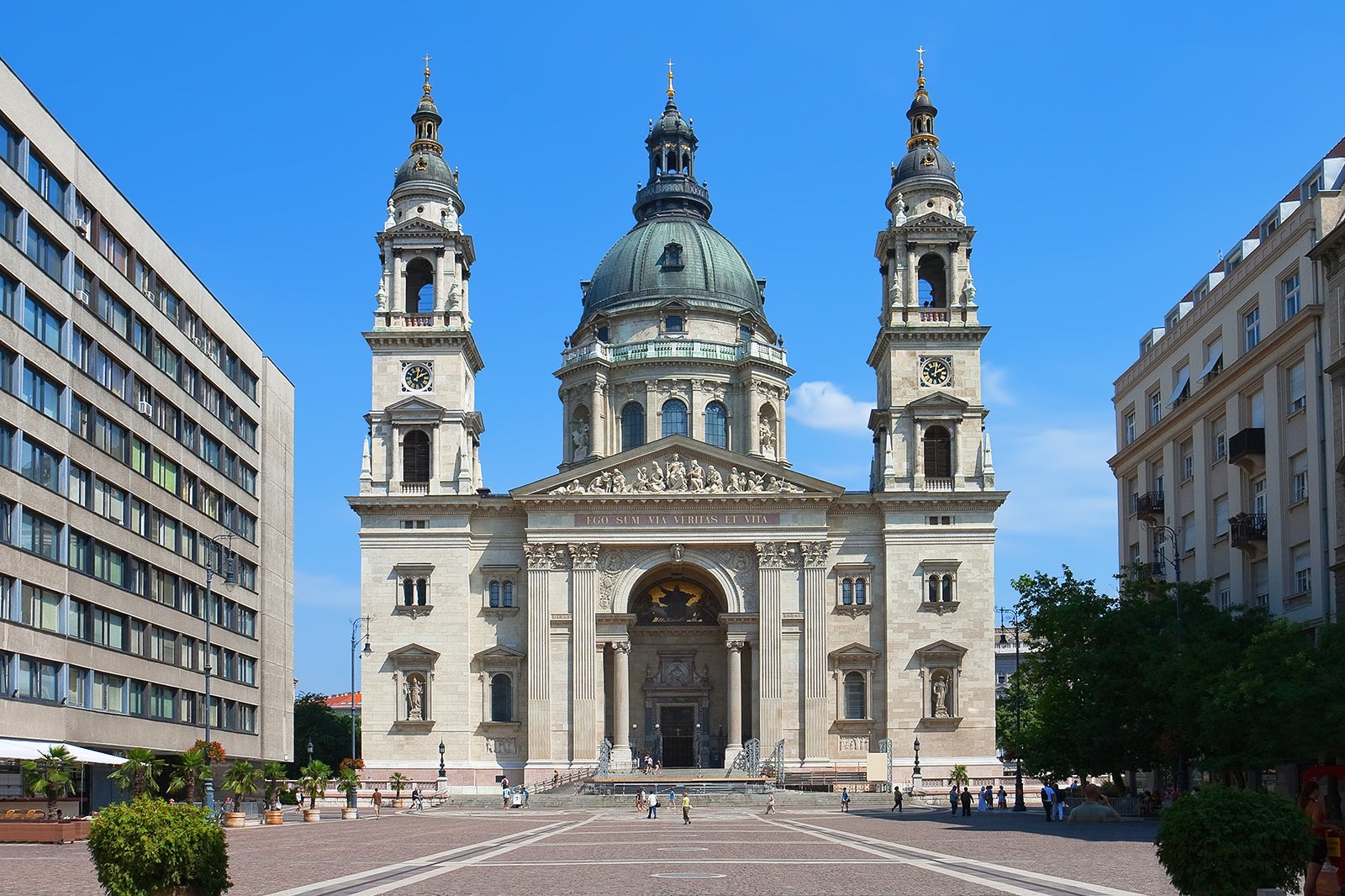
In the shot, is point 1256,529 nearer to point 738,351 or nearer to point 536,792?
point 536,792

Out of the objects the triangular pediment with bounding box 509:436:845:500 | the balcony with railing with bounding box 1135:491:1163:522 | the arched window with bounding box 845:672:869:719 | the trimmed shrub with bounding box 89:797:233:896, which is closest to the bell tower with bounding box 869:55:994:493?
the triangular pediment with bounding box 509:436:845:500

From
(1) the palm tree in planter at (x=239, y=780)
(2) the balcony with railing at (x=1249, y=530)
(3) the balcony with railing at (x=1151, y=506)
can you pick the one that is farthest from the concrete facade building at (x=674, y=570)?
(2) the balcony with railing at (x=1249, y=530)

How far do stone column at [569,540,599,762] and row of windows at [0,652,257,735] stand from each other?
1657cm

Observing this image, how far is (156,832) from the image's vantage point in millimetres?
19750

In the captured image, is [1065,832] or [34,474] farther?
[34,474]

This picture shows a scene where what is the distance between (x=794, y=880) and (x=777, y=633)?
5514cm

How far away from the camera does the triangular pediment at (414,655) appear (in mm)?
82500

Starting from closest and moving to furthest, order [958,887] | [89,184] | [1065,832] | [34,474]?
[958,887] → [1065,832] → [34,474] → [89,184]

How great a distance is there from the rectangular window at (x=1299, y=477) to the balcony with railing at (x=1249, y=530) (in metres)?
2.49

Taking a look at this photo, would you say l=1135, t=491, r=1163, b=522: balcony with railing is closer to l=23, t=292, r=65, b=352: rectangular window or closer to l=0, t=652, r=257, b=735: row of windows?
l=0, t=652, r=257, b=735: row of windows

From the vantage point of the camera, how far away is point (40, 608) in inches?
2045

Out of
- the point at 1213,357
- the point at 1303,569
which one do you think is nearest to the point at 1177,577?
the point at 1303,569

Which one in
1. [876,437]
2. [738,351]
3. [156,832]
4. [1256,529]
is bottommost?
[156,832]

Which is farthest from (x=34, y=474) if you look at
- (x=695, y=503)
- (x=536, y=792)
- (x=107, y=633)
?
(x=695, y=503)
